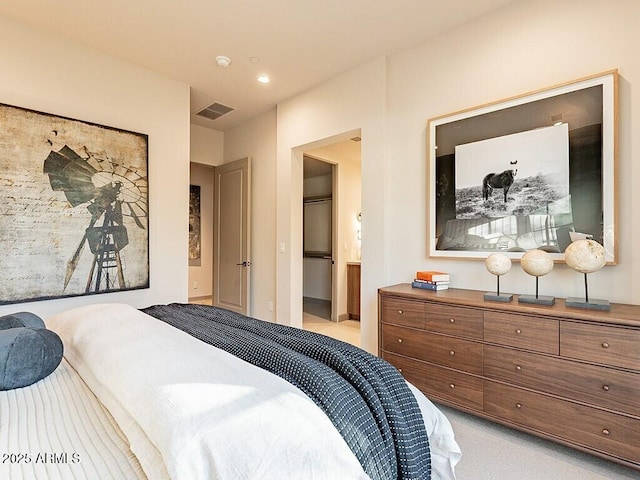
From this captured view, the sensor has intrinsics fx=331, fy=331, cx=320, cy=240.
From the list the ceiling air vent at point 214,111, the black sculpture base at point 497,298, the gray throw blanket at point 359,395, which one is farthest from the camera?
the ceiling air vent at point 214,111

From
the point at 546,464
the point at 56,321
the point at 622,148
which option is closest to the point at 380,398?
the point at 546,464

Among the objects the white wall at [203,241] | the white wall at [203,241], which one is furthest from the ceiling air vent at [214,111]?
the white wall at [203,241]

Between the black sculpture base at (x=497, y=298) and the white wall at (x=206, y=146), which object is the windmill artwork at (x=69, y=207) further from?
the black sculpture base at (x=497, y=298)

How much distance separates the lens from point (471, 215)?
101 inches

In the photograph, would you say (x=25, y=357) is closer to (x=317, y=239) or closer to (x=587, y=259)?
(x=587, y=259)

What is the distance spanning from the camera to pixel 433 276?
2553 millimetres

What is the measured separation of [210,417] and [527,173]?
242 cm

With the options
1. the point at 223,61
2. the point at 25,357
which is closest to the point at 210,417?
the point at 25,357

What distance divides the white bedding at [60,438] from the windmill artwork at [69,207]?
1.94 metres

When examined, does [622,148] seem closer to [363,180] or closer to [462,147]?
[462,147]

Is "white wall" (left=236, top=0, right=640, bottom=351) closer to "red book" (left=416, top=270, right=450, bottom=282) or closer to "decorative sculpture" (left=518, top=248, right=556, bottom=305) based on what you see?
"red book" (left=416, top=270, right=450, bottom=282)

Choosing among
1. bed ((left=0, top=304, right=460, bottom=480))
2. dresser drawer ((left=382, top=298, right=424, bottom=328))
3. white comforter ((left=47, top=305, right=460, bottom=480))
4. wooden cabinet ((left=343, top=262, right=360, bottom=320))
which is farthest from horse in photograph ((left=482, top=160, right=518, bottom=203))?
wooden cabinet ((left=343, top=262, right=360, bottom=320))

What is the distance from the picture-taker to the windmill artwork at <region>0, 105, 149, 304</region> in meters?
2.51

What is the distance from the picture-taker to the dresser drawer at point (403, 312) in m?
2.37
